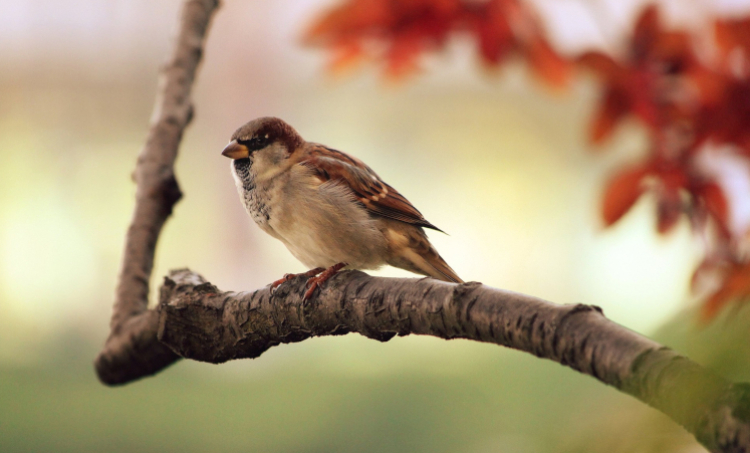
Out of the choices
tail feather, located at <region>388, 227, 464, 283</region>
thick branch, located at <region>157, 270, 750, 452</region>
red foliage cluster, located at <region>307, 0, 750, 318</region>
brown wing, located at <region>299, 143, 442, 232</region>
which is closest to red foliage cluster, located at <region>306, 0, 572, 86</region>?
red foliage cluster, located at <region>307, 0, 750, 318</region>

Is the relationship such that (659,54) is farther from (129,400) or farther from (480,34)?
(129,400)

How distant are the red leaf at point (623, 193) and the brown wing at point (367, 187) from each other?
337mm

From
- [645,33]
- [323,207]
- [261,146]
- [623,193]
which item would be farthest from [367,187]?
[645,33]

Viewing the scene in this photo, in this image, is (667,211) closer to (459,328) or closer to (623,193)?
(623,193)

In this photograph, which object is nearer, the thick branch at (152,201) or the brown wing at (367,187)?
the thick branch at (152,201)

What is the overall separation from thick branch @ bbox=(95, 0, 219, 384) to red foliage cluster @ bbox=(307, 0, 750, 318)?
0.82 feet

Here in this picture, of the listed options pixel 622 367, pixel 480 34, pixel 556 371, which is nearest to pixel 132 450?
pixel 556 371

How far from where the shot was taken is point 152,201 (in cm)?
111

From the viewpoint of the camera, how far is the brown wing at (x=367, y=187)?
1308 millimetres

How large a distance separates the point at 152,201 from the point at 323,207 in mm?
306

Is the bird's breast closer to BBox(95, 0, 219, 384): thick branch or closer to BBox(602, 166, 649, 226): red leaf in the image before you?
BBox(95, 0, 219, 384): thick branch

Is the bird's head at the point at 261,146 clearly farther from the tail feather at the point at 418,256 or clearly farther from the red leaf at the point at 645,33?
the red leaf at the point at 645,33

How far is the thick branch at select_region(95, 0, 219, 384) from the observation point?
3.31 feet

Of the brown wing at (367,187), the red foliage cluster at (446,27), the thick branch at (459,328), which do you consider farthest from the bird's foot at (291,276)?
the red foliage cluster at (446,27)
